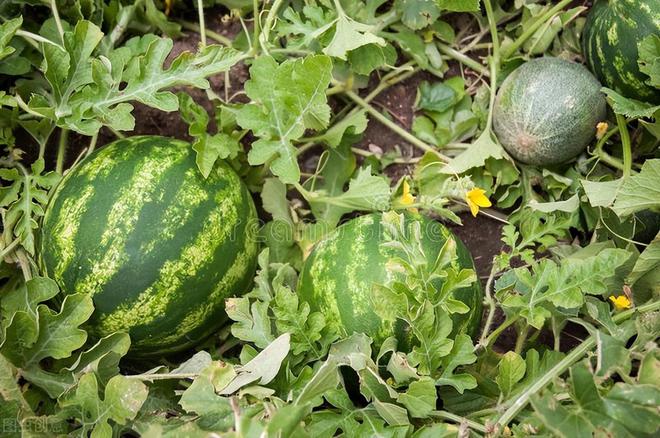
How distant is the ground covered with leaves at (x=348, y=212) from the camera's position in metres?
1.69

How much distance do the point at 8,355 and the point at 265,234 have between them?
2.61 feet

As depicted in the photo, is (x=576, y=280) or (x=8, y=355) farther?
(x=8, y=355)

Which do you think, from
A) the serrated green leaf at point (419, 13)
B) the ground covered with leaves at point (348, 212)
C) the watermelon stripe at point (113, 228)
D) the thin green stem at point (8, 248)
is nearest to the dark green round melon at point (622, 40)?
the ground covered with leaves at point (348, 212)

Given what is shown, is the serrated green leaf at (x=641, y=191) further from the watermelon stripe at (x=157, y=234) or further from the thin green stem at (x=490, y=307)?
the watermelon stripe at (x=157, y=234)

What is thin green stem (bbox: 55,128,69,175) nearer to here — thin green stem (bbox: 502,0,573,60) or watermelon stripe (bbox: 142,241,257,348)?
watermelon stripe (bbox: 142,241,257,348)

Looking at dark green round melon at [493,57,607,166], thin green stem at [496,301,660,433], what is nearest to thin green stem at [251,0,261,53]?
dark green round melon at [493,57,607,166]

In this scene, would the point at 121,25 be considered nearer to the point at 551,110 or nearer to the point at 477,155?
the point at 477,155

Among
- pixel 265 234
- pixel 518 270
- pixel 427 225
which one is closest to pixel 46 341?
pixel 265 234

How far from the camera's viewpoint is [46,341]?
1883 mm

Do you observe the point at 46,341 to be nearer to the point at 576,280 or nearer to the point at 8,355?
the point at 8,355

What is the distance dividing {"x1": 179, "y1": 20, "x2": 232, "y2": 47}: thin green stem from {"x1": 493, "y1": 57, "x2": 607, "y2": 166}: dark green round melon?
3.10ft

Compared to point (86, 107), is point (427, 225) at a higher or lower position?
lower

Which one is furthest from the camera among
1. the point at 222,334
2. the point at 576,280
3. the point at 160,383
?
the point at 222,334

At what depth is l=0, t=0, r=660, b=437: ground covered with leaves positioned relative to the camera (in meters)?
1.69
